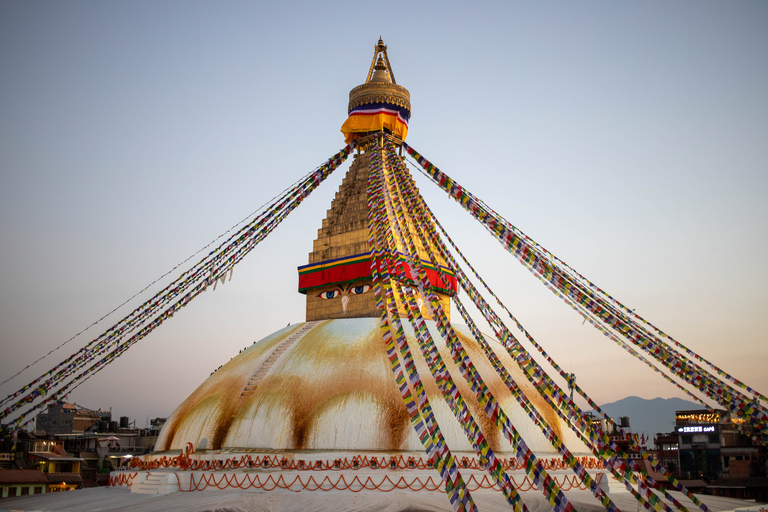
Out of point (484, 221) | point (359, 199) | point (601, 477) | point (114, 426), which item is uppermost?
point (359, 199)

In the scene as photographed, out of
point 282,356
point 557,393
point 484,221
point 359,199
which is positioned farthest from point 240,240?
point 557,393

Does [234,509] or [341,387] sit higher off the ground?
[341,387]

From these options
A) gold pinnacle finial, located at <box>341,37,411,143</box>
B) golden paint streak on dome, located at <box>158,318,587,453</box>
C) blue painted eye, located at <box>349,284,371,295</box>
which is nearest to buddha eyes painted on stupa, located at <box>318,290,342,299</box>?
blue painted eye, located at <box>349,284,371,295</box>

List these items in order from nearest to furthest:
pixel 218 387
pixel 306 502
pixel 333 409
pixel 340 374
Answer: pixel 306 502
pixel 333 409
pixel 340 374
pixel 218 387

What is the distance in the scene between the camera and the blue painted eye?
15.7 metres

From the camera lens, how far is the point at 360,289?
51.9 feet

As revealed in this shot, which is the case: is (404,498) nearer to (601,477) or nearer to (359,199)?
(601,477)

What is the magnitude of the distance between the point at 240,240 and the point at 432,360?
6186 mm

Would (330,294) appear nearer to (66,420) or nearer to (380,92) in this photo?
(380,92)

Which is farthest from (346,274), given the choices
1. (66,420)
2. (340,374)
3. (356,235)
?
(66,420)

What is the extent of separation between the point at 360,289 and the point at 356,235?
1.40 meters

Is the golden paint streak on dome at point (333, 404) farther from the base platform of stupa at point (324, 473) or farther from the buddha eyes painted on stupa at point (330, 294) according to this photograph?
the buddha eyes painted on stupa at point (330, 294)

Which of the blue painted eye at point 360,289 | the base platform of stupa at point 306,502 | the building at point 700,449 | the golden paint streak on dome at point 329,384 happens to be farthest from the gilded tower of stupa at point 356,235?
the building at point 700,449

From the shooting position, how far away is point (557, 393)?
31.3 feet
